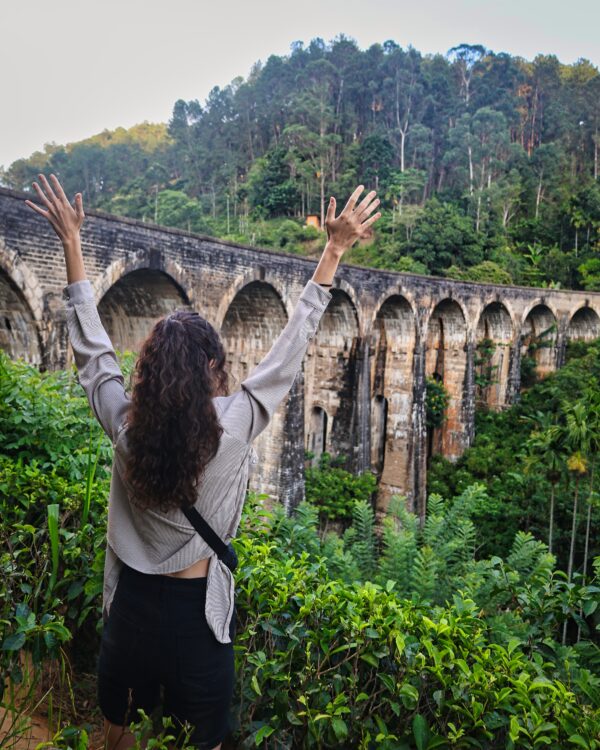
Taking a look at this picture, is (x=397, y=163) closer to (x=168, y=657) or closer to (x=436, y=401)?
(x=436, y=401)

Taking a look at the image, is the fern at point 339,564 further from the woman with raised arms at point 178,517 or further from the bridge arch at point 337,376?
the bridge arch at point 337,376

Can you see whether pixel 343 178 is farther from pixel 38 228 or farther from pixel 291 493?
pixel 38 228

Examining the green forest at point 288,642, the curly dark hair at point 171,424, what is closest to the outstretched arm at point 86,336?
the curly dark hair at point 171,424

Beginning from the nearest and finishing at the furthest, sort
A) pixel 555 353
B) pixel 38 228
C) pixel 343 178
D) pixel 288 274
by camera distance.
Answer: pixel 38 228 → pixel 288 274 → pixel 555 353 → pixel 343 178

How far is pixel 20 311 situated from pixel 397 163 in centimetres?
3671

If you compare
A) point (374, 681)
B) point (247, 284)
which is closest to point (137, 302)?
point (247, 284)

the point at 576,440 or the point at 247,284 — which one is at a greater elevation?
the point at 247,284

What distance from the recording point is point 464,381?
19359 mm

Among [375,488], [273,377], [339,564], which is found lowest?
[375,488]

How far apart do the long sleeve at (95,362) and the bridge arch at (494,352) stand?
66.3 feet

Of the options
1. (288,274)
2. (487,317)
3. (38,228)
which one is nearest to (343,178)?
(487,317)

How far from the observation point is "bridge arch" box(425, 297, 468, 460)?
1880 cm

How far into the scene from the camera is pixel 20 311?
285 inches

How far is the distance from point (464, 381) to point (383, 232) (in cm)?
1490
